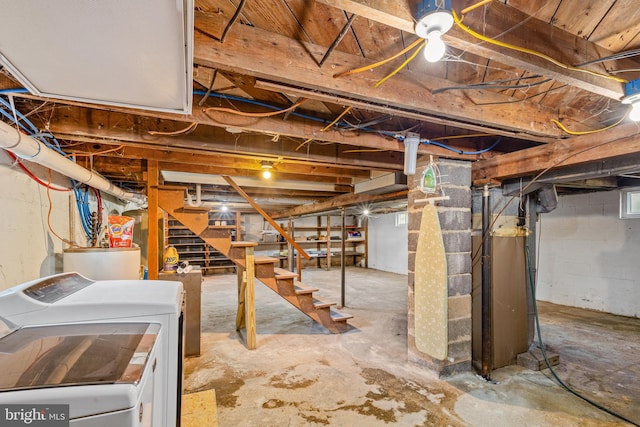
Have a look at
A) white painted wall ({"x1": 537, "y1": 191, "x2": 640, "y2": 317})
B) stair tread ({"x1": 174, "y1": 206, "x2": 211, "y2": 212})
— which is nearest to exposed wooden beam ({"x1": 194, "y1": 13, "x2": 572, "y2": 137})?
stair tread ({"x1": 174, "y1": 206, "x2": 211, "y2": 212})

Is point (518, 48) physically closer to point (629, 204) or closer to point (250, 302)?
point (250, 302)

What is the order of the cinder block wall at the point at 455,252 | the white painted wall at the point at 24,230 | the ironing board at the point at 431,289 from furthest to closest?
the cinder block wall at the point at 455,252 < the ironing board at the point at 431,289 < the white painted wall at the point at 24,230

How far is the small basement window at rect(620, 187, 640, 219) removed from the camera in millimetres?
4098

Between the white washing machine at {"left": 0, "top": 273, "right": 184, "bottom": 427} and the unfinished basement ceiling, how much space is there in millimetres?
745

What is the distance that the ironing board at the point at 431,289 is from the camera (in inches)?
92.1

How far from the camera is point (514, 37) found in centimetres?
111

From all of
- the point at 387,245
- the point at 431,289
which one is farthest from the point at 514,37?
the point at 387,245

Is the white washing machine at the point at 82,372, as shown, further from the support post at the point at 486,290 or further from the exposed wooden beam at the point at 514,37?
the support post at the point at 486,290

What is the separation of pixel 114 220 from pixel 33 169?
555 mm

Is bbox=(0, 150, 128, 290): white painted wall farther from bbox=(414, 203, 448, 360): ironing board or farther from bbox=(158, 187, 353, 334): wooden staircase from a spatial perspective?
bbox=(414, 203, 448, 360): ironing board

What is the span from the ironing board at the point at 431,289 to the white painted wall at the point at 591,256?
3.19 m

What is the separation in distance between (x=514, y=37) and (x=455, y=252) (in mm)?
1738

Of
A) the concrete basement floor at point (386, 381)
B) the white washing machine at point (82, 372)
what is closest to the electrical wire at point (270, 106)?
the white washing machine at point (82, 372)

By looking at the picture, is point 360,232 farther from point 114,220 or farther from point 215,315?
point 114,220
